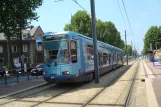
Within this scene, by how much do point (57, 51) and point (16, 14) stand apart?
21.9 m

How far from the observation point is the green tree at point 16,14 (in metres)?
34.5

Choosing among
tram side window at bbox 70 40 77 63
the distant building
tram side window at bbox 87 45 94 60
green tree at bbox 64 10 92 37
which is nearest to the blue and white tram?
tram side window at bbox 70 40 77 63

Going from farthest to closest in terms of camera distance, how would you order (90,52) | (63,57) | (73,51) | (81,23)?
(81,23), (90,52), (73,51), (63,57)

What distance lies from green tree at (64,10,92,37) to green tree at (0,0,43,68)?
33.1m

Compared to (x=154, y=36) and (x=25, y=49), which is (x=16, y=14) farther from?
(x=154, y=36)

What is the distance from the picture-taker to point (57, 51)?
15.8m

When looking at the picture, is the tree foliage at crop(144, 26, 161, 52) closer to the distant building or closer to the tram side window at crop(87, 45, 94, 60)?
the distant building

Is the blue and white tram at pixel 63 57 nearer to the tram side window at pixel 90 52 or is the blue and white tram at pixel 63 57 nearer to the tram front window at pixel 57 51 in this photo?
the tram front window at pixel 57 51

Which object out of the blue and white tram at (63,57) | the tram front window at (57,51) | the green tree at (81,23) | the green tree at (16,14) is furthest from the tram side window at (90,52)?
the green tree at (81,23)

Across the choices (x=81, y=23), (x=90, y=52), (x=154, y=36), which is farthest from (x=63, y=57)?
(x=154, y=36)

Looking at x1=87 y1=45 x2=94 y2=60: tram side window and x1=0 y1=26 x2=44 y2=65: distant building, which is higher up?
x1=0 y1=26 x2=44 y2=65: distant building

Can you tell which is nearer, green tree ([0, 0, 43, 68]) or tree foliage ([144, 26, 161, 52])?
green tree ([0, 0, 43, 68])

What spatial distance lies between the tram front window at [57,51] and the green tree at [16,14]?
18737 mm

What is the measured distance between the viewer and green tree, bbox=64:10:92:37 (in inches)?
2820
